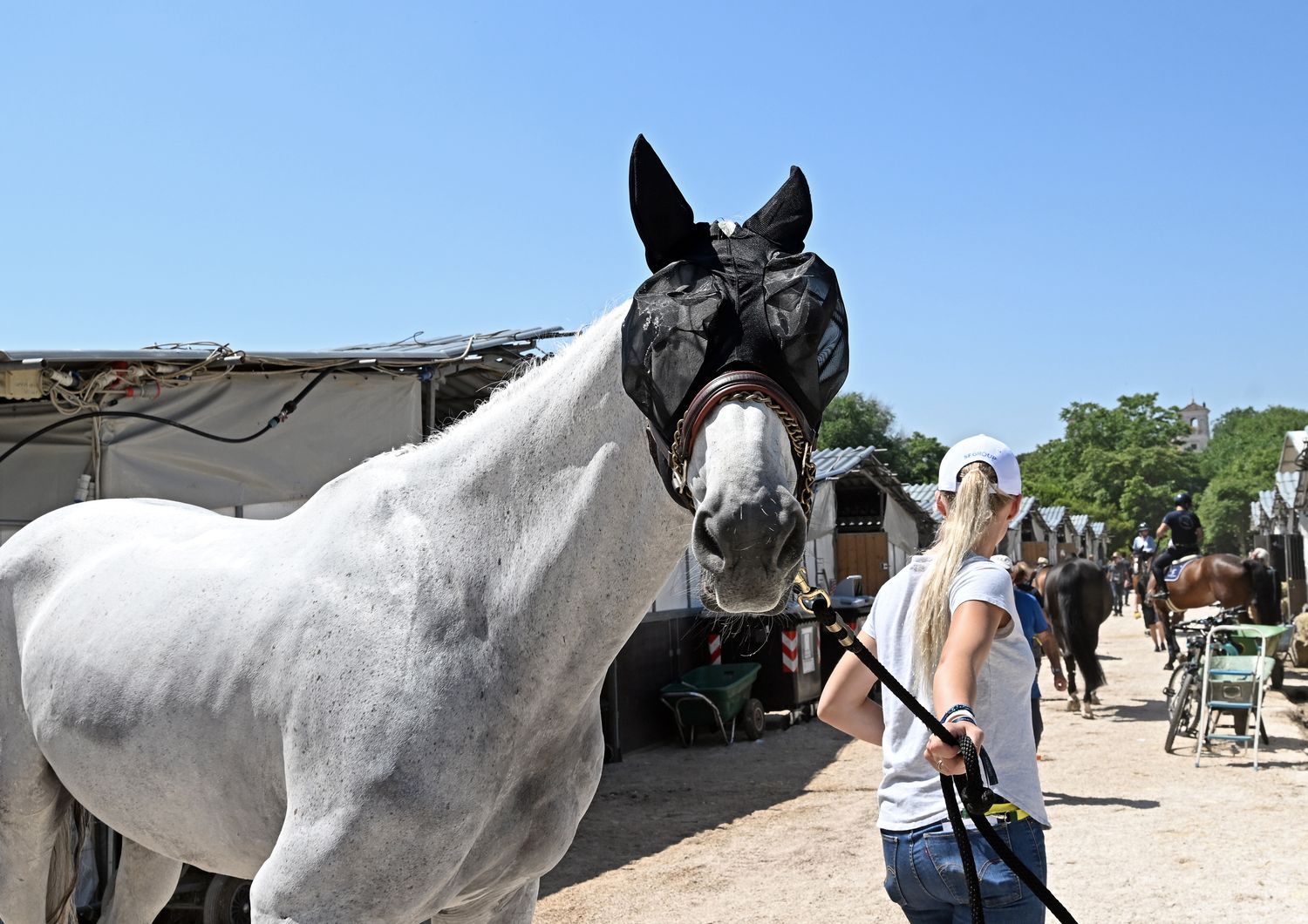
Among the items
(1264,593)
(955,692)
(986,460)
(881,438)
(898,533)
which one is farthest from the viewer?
(881,438)

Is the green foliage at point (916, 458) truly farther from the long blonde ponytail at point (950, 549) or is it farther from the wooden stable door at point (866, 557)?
the long blonde ponytail at point (950, 549)

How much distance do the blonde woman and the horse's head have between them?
3.04 ft

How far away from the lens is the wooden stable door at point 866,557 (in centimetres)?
2217

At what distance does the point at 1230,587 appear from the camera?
637 inches

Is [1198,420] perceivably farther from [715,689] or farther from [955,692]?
[955,692]

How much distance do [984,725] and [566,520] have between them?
1391 mm

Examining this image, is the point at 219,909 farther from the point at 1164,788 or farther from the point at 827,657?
the point at 827,657

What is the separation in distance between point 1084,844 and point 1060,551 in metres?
44.4

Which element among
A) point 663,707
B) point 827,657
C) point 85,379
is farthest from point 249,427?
point 827,657

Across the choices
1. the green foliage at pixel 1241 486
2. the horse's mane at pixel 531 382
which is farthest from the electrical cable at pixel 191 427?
the green foliage at pixel 1241 486

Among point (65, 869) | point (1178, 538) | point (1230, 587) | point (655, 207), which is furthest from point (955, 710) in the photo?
point (1178, 538)

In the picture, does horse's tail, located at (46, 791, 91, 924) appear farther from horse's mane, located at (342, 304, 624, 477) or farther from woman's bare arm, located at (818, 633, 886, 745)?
woman's bare arm, located at (818, 633, 886, 745)

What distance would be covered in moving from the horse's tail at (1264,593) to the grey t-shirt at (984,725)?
51.3ft

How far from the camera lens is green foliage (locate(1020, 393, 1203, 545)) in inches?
3012
